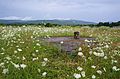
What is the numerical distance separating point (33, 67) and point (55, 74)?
0.71 meters

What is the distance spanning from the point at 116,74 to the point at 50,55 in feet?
14.0

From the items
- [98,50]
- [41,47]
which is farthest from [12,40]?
[98,50]

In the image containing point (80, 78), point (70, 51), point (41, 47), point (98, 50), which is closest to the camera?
point (80, 78)

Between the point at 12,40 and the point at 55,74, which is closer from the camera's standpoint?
the point at 55,74

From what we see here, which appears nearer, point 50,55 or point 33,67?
point 33,67

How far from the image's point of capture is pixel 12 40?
17.6m

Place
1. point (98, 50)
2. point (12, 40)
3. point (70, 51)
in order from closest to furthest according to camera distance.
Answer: point (98, 50) < point (70, 51) < point (12, 40)

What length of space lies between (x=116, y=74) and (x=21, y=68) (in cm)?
265

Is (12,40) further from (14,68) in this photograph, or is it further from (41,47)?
(14,68)

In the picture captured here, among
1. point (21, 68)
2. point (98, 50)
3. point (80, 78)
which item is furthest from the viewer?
point (98, 50)

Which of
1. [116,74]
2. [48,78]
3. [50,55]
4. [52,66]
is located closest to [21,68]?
[48,78]

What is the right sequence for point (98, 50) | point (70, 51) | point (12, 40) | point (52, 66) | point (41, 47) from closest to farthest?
1. point (52, 66)
2. point (98, 50)
3. point (70, 51)
4. point (41, 47)
5. point (12, 40)

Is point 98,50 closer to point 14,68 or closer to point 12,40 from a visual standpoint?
Result: point 14,68

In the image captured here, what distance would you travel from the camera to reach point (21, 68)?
1000cm
